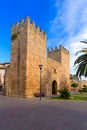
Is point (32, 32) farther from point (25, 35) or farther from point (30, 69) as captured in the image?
point (30, 69)

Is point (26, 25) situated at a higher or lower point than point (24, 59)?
higher

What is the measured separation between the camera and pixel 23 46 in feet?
78.8

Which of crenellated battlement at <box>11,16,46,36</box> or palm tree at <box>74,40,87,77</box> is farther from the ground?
crenellated battlement at <box>11,16,46,36</box>

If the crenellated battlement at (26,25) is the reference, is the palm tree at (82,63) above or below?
below

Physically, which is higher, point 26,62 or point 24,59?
point 24,59

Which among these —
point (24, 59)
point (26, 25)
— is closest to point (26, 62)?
point (24, 59)

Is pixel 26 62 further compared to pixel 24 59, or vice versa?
pixel 24 59

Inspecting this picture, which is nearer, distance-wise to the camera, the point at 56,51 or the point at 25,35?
the point at 25,35

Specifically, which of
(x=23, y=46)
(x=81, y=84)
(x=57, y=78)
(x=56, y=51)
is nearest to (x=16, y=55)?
(x=23, y=46)

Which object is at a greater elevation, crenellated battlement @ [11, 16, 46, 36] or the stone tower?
crenellated battlement @ [11, 16, 46, 36]

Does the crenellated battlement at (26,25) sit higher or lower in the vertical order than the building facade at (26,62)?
higher

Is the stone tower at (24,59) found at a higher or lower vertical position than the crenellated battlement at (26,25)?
lower

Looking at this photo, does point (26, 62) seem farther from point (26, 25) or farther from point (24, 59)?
point (26, 25)

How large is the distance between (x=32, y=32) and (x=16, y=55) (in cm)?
386
